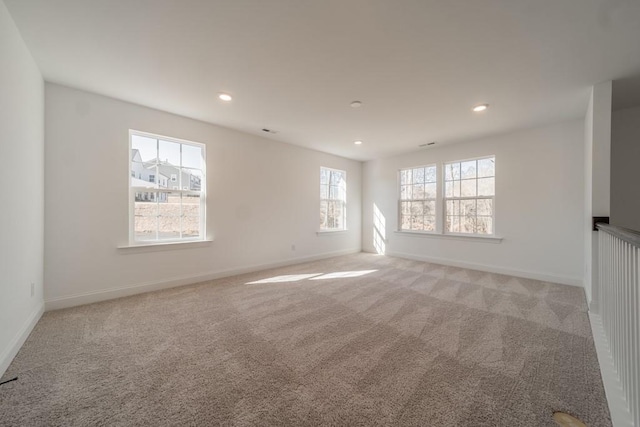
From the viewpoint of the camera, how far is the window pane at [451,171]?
5.08m

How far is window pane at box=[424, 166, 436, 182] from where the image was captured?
5.41m

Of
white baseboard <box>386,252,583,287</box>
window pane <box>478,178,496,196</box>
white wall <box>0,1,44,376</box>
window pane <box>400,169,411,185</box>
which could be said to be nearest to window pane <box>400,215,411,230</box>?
white baseboard <box>386,252,583,287</box>

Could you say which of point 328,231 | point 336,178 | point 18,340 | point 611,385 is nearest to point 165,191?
point 18,340

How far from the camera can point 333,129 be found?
422 centimetres

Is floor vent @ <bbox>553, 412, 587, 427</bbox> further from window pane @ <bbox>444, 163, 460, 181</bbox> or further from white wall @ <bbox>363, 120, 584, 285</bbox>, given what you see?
window pane @ <bbox>444, 163, 460, 181</bbox>

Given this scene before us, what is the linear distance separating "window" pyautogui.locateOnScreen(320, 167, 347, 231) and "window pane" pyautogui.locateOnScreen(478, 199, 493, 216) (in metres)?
2.98

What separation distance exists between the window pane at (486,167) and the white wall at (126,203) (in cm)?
366

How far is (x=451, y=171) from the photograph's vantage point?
5152 mm

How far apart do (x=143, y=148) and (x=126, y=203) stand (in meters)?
0.82

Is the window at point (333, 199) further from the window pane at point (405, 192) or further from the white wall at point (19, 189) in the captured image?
the white wall at point (19, 189)

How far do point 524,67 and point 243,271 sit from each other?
4.66m

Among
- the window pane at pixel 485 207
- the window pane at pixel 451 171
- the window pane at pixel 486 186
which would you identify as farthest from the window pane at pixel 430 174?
the window pane at pixel 485 207

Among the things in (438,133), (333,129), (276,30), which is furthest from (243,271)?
(438,133)

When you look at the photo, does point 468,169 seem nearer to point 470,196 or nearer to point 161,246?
point 470,196
